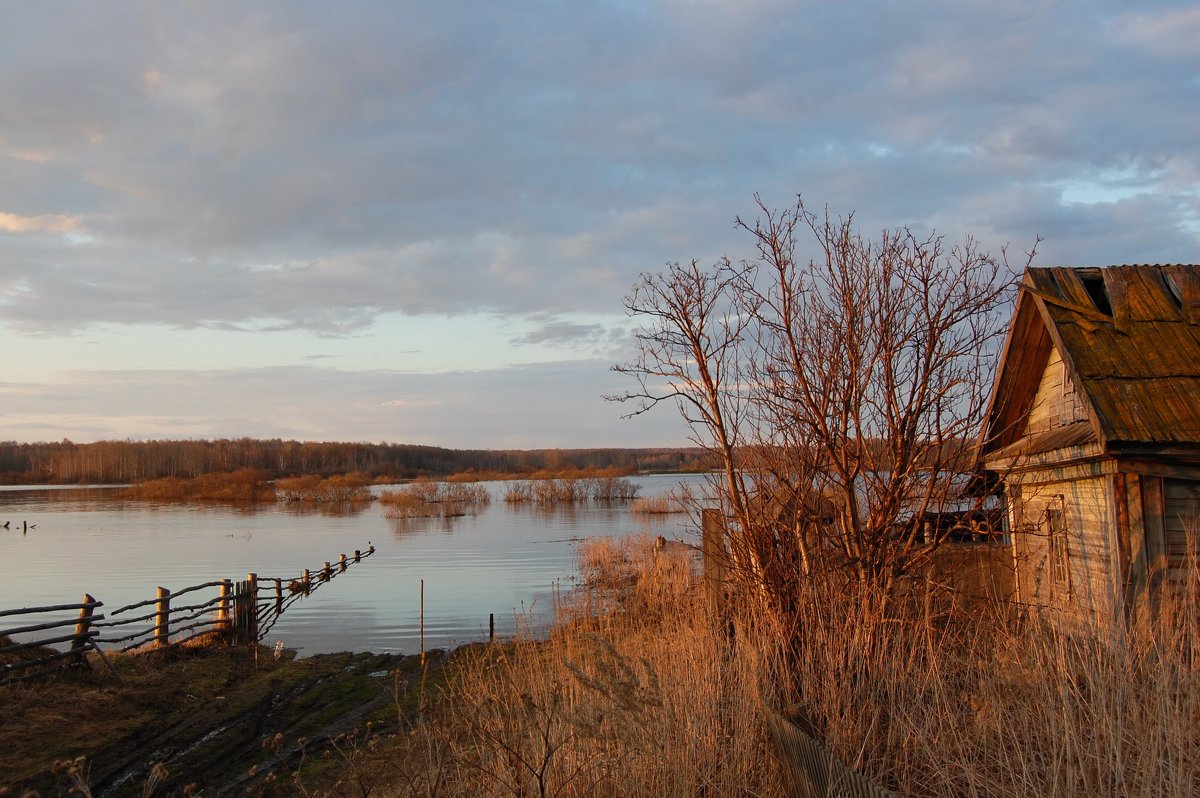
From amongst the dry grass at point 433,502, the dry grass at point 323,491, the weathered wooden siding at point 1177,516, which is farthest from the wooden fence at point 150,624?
the dry grass at point 323,491

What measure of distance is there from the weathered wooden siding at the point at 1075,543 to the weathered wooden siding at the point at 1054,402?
34.1 inches

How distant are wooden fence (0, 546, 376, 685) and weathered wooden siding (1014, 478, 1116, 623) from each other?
13.0 metres

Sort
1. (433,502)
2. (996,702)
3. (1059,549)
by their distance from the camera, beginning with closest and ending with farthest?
(996,702)
(1059,549)
(433,502)

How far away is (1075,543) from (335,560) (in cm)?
3097

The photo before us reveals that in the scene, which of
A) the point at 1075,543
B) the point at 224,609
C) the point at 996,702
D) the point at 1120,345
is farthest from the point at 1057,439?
the point at 224,609

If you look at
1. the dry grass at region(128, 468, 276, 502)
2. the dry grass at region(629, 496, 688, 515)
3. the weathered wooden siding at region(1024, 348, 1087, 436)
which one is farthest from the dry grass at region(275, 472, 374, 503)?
the weathered wooden siding at region(1024, 348, 1087, 436)

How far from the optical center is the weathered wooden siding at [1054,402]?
443 inches

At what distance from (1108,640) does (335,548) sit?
3899cm

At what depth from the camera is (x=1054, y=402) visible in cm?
1192

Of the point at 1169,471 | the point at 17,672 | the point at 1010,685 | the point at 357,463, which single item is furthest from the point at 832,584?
the point at 357,463

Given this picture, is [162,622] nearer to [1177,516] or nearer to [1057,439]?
[1057,439]

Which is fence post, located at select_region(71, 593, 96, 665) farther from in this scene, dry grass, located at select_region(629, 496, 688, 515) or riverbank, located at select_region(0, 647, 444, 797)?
dry grass, located at select_region(629, 496, 688, 515)

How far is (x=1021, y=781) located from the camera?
445 centimetres

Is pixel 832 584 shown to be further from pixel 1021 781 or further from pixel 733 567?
pixel 1021 781
